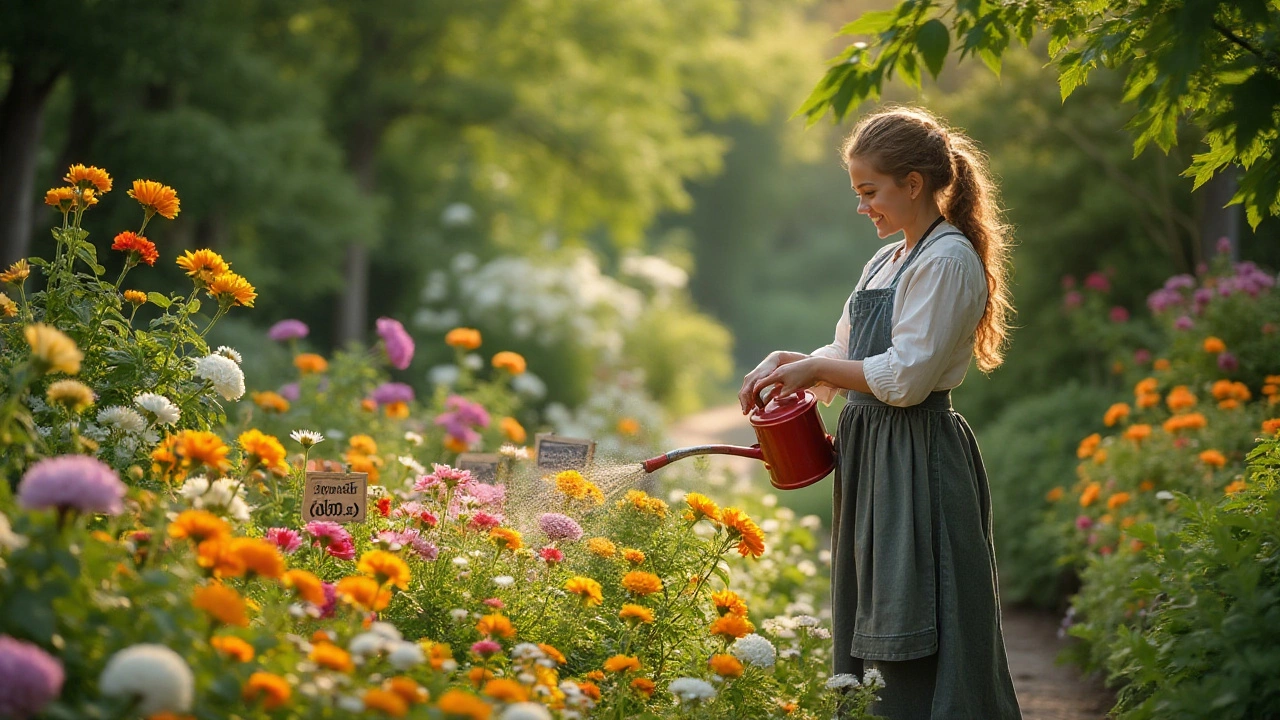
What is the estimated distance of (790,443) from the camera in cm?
254

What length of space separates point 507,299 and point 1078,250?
5342mm

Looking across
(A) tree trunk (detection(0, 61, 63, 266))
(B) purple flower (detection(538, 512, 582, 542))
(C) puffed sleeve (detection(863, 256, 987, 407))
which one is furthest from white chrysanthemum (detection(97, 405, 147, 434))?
(A) tree trunk (detection(0, 61, 63, 266))

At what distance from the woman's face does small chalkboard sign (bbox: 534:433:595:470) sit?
1140 mm

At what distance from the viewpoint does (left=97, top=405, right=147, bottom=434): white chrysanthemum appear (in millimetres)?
2225

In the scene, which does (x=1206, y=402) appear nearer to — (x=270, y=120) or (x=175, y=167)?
(x=175, y=167)

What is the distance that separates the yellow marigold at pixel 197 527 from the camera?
1599 millimetres

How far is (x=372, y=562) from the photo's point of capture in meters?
1.79

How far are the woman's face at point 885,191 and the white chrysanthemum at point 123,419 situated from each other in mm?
1685

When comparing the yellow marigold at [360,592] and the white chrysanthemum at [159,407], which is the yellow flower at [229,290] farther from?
the yellow marigold at [360,592]

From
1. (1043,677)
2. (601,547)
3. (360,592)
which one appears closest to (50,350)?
(360,592)

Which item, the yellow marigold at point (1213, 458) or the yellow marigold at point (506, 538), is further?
the yellow marigold at point (1213, 458)

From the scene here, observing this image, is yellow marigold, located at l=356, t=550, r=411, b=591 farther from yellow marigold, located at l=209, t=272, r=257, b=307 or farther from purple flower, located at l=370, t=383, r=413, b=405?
purple flower, located at l=370, t=383, r=413, b=405

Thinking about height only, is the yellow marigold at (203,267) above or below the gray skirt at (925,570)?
above

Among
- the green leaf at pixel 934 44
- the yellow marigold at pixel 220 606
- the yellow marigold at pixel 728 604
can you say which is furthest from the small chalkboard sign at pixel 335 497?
the green leaf at pixel 934 44
